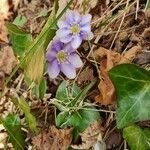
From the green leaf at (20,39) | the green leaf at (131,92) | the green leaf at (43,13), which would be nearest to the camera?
the green leaf at (131,92)

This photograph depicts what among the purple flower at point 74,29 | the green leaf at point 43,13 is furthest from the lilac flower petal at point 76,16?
the green leaf at point 43,13

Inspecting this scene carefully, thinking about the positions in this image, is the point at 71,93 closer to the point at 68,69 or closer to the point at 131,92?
the point at 68,69

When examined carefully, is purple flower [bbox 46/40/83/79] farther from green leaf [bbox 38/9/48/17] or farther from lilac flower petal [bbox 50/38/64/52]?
green leaf [bbox 38/9/48/17]

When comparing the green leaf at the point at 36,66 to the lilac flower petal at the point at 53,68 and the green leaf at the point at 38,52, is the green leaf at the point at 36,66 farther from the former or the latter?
the lilac flower petal at the point at 53,68

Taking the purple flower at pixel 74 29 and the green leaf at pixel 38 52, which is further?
the purple flower at pixel 74 29

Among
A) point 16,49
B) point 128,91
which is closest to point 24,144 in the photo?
point 16,49

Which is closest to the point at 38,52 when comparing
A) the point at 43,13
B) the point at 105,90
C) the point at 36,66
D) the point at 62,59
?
the point at 36,66

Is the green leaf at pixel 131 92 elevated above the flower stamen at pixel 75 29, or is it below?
below

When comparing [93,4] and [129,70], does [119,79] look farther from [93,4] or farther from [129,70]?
[93,4]
